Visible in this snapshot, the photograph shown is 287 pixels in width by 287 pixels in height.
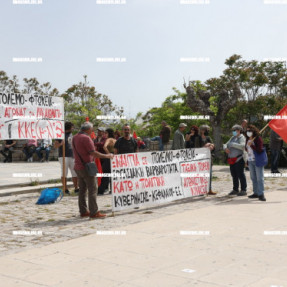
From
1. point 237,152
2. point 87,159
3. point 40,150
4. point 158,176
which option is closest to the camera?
point 87,159

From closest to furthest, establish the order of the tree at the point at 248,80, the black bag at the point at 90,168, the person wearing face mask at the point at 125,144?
the black bag at the point at 90,168 → the person wearing face mask at the point at 125,144 → the tree at the point at 248,80

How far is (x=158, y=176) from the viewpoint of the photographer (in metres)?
9.79

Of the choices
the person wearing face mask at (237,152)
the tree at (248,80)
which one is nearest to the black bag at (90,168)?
the person wearing face mask at (237,152)

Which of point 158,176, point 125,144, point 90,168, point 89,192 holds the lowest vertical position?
point 89,192

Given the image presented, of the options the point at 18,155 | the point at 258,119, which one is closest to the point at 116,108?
the point at 258,119

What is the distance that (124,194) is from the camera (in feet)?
29.1

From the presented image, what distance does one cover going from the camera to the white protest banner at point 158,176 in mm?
8875

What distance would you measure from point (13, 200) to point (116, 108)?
34189mm

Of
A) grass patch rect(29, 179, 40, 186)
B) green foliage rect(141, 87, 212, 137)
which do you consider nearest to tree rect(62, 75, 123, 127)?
green foliage rect(141, 87, 212, 137)

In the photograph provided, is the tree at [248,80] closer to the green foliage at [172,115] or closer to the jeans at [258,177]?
the green foliage at [172,115]

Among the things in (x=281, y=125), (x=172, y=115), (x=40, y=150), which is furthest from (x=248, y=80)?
(x=281, y=125)

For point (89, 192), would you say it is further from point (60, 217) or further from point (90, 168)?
point (60, 217)

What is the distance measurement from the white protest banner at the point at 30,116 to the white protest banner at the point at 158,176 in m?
3.21

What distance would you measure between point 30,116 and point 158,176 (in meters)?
3.79
